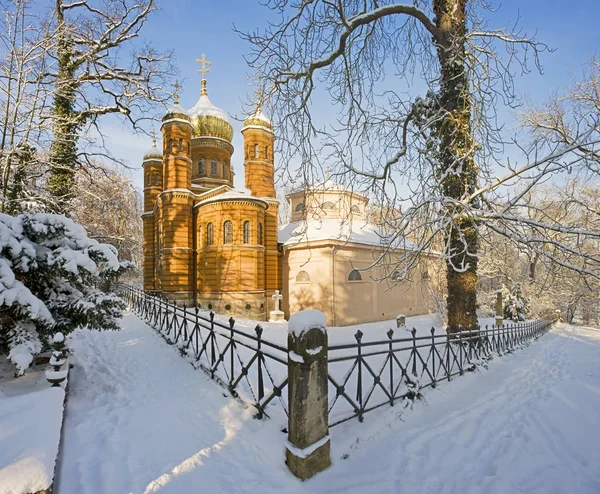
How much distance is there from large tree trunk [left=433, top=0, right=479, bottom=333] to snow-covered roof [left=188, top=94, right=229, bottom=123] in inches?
824

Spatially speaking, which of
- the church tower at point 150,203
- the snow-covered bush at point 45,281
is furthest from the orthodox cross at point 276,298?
the snow-covered bush at point 45,281

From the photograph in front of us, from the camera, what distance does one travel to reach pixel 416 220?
6.14m

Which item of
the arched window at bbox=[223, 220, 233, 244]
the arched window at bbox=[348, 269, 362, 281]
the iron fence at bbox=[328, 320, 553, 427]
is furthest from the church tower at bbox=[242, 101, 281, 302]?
the iron fence at bbox=[328, 320, 553, 427]

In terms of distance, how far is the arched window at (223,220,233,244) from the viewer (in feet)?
64.1

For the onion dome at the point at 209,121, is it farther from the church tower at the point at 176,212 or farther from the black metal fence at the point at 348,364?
the black metal fence at the point at 348,364

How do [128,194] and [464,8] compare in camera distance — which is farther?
[128,194]

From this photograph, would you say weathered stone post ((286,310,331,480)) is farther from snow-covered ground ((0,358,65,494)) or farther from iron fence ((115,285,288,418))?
snow-covered ground ((0,358,65,494))

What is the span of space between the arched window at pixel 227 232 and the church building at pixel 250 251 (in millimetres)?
63

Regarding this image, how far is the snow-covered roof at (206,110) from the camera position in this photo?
24.7 meters

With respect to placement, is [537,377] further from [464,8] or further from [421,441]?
[464,8]

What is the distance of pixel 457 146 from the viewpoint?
645cm

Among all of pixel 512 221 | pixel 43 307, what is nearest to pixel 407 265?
pixel 512 221

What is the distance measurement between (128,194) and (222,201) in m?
14.3

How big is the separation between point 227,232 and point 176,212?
3951mm
